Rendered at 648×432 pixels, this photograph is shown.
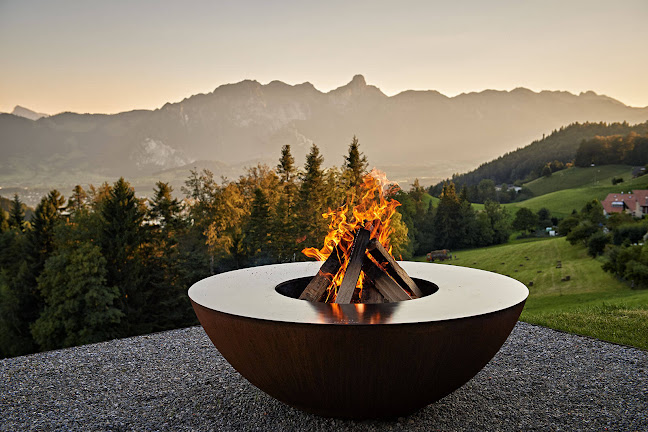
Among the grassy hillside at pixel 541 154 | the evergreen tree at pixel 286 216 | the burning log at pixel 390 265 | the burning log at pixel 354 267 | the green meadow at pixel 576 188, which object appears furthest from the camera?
the grassy hillside at pixel 541 154

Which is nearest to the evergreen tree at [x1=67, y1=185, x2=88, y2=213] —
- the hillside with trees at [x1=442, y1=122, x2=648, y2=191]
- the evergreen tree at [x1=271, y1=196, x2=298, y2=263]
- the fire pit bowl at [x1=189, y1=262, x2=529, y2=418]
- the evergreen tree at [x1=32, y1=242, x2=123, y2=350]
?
the evergreen tree at [x1=32, y1=242, x2=123, y2=350]

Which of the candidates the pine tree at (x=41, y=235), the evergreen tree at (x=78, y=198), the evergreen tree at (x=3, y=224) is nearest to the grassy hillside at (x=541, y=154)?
the evergreen tree at (x=78, y=198)

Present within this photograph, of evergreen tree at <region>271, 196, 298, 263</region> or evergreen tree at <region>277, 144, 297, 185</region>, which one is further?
evergreen tree at <region>277, 144, 297, 185</region>

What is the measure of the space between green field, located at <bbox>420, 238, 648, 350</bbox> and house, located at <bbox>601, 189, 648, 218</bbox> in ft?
50.8

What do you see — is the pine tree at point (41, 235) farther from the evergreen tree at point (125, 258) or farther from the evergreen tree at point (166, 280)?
the evergreen tree at point (166, 280)

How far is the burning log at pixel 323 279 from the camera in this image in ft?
19.5

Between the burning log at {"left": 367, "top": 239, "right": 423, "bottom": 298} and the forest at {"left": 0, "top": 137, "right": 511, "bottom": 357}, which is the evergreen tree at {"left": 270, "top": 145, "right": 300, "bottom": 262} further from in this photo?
the burning log at {"left": 367, "top": 239, "right": 423, "bottom": 298}

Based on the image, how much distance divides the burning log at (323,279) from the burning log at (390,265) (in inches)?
17.8

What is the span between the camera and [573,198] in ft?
299

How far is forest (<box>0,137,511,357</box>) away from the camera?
29156mm

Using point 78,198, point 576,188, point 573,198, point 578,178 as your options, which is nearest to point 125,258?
point 78,198

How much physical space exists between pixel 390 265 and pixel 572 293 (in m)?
31.9

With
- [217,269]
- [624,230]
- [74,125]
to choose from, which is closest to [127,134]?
[74,125]

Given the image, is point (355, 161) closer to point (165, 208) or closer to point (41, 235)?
point (165, 208)
